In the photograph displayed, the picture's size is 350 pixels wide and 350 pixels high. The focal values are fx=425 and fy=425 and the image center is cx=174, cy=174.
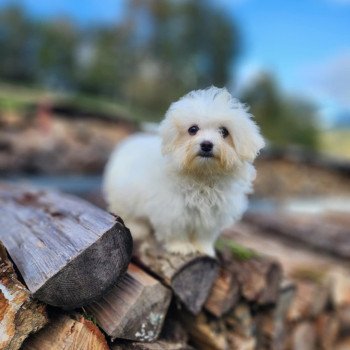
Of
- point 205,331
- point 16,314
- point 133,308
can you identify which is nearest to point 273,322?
point 205,331

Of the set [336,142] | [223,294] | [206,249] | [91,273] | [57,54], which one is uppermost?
[91,273]

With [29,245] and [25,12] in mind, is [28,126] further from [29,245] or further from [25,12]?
[25,12]

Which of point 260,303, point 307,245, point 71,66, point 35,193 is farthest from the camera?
point 71,66

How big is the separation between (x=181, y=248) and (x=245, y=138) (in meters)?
1.00

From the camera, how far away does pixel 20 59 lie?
30.5 m

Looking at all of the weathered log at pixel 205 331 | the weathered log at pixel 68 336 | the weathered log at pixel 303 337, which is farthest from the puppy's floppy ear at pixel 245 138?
the weathered log at pixel 303 337

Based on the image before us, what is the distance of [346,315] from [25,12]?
33.7 m

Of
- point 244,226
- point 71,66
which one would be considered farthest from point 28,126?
point 71,66

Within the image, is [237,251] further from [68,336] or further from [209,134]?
[68,336]

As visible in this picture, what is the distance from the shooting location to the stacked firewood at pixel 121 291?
8.02ft

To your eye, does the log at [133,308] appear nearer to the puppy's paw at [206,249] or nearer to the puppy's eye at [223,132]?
the puppy's paw at [206,249]

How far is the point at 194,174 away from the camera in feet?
9.64

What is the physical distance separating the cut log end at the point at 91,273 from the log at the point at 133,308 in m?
0.18

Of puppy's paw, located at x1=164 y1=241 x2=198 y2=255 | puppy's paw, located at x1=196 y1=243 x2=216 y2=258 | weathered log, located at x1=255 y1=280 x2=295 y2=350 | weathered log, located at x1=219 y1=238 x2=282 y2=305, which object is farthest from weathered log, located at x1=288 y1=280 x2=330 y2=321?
puppy's paw, located at x1=164 y1=241 x2=198 y2=255
